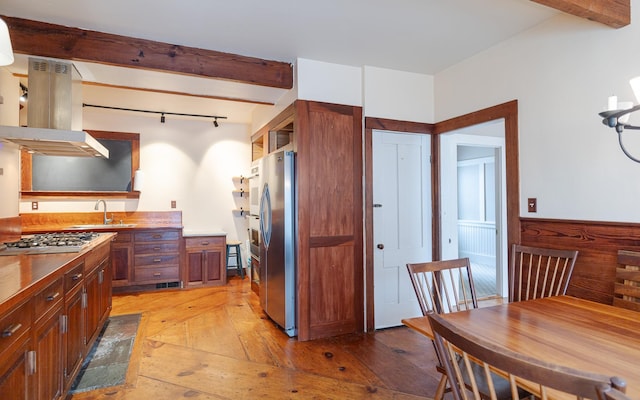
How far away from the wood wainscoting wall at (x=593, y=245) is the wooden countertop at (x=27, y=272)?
307 cm

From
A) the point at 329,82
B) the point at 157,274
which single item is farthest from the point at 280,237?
the point at 157,274

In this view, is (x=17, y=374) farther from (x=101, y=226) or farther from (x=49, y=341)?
(x=101, y=226)

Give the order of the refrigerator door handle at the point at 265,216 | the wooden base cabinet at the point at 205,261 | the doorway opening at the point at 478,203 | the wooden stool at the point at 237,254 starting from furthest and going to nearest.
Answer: the wooden stool at the point at 237,254 → the wooden base cabinet at the point at 205,261 → the doorway opening at the point at 478,203 → the refrigerator door handle at the point at 265,216

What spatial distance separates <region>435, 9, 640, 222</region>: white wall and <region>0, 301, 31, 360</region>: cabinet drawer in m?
3.11

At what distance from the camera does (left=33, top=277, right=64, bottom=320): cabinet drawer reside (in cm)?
159

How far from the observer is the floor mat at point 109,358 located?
237cm

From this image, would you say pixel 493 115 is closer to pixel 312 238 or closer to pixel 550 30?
pixel 550 30

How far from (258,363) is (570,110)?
2.92m

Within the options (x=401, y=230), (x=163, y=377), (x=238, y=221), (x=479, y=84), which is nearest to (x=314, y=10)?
(x=479, y=84)

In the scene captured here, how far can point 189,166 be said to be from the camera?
5430 mm

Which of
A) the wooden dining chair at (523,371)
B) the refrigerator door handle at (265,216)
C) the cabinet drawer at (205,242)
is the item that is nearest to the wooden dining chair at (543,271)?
the wooden dining chair at (523,371)

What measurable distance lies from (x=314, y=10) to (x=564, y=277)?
2.41m

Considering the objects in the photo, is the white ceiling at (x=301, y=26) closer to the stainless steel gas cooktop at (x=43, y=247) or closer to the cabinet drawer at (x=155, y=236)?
the stainless steel gas cooktop at (x=43, y=247)

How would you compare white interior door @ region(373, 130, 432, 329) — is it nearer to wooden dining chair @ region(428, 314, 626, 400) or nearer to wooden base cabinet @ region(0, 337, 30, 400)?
wooden dining chair @ region(428, 314, 626, 400)
